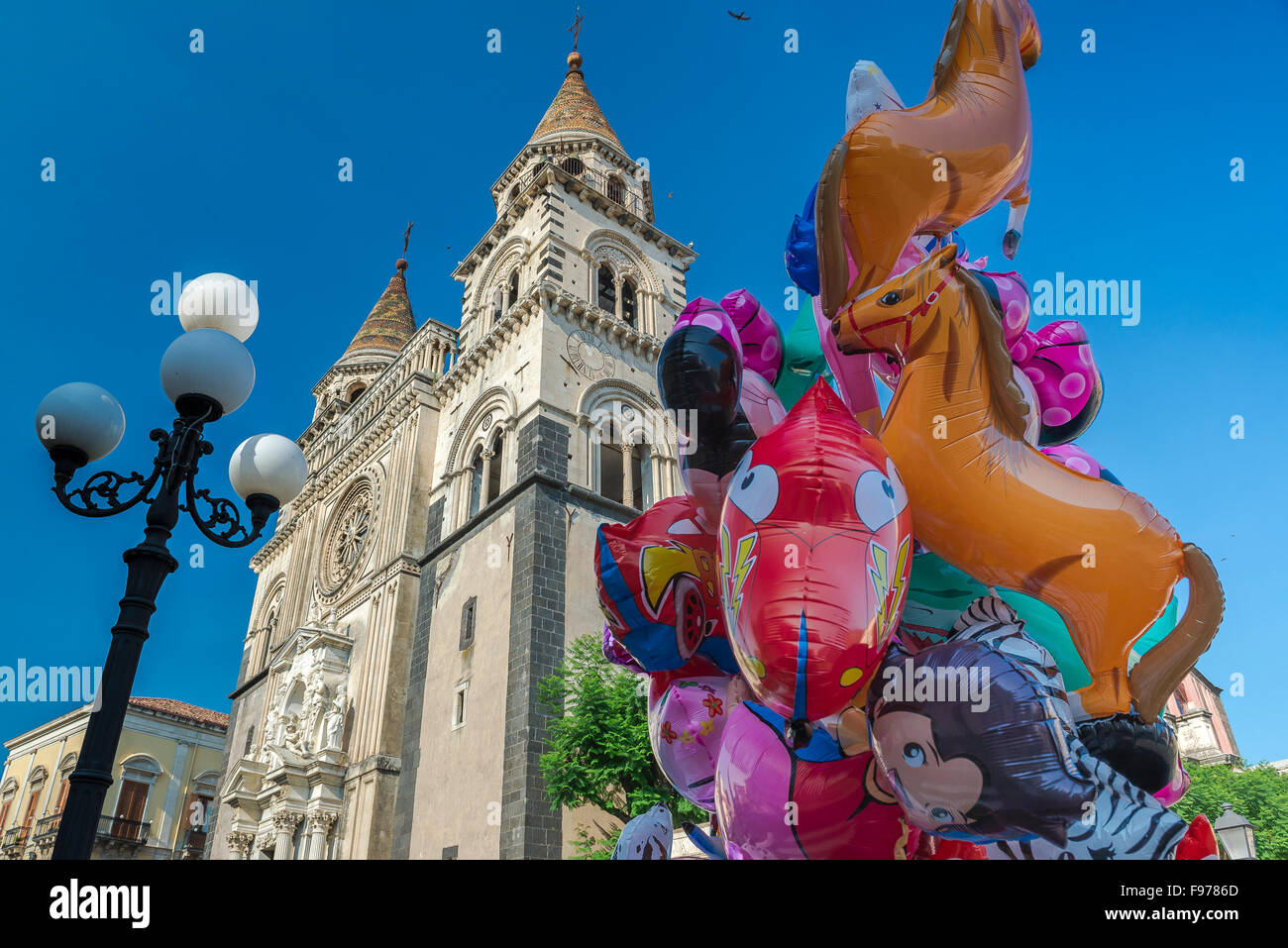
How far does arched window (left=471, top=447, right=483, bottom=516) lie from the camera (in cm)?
2172

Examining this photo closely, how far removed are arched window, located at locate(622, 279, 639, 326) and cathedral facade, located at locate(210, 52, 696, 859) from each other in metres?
0.10

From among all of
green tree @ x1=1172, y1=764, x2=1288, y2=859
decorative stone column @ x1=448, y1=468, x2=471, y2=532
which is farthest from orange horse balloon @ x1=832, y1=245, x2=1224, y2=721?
green tree @ x1=1172, y1=764, x2=1288, y2=859

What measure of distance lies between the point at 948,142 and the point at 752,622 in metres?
2.91

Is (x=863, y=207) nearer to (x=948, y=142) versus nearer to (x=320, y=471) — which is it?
(x=948, y=142)

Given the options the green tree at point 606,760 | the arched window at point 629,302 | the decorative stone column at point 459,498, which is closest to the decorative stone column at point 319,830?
the green tree at point 606,760

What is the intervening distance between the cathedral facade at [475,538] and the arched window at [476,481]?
0.06 m

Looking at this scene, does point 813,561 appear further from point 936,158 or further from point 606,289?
point 606,289

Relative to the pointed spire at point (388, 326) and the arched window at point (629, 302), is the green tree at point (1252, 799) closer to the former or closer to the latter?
the arched window at point (629, 302)

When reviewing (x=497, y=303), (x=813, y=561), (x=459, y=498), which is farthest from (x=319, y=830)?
(x=813, y=561)

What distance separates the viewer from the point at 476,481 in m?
22.2

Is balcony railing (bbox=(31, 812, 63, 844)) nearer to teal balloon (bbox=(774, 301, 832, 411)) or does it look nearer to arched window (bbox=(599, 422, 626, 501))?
arched window (bbox=(599, 422, 626, 501))

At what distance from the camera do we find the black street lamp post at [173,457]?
4.88 m
